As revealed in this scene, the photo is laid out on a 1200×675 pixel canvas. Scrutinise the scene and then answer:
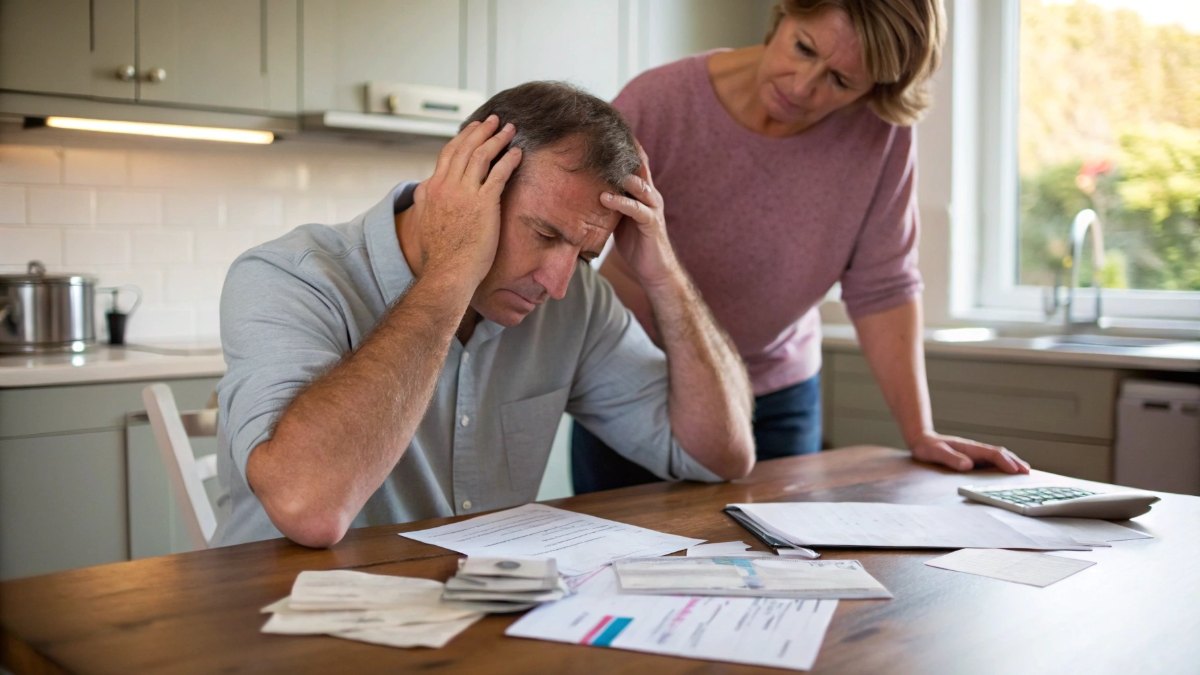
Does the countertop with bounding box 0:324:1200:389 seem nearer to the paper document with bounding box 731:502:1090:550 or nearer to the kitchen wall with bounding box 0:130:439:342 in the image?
the kitchen wall with bounding box 0:130:439:342

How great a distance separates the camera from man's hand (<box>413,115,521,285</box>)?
4.53ft

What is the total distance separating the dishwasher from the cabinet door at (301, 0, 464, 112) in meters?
2.13

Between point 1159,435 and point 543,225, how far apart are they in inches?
80.8

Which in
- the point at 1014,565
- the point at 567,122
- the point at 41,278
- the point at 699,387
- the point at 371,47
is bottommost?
the point at 1014,565

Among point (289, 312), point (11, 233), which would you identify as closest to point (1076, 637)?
point (289, 312)

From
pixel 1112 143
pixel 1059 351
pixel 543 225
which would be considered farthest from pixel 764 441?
pixel 1112 143

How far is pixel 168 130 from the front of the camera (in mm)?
3043

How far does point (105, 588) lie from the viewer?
3.31 feet

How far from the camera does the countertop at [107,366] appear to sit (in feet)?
8.04

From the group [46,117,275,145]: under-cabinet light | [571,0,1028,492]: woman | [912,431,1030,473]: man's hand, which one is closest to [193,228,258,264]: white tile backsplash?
[46,117,275,145]: under-cabinet light

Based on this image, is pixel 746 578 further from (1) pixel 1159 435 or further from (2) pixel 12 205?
(2) pixel 12 205

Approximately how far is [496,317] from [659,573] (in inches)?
20.7

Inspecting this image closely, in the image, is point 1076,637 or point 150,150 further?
point 150,150

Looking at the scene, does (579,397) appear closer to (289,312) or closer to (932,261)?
(289,312)
